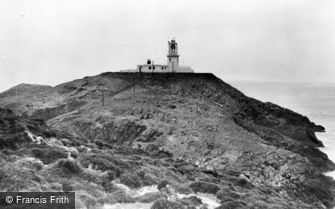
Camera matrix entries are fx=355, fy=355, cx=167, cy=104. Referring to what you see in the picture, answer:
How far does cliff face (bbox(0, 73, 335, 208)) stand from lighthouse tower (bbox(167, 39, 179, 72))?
694 cm

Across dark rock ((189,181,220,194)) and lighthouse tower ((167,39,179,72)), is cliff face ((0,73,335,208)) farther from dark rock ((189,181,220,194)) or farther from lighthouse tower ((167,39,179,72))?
lighthouse tower ((167,39,179,72))

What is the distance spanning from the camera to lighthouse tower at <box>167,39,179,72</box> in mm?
95125

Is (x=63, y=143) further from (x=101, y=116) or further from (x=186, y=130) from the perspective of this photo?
(x=101, y=116)

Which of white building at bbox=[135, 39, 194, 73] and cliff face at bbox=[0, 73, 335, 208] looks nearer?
cliff face at bbox=[0, 73, 335, 208]

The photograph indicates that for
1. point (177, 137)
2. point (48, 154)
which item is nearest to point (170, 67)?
point (177, 137)

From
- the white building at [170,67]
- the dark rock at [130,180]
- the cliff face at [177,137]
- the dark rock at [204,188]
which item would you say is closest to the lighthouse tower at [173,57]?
the white building at [170,67]

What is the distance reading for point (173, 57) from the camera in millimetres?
96438

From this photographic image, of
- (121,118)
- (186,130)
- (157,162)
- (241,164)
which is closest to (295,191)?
(241,164)

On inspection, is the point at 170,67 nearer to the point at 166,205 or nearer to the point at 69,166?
the point at 69,166

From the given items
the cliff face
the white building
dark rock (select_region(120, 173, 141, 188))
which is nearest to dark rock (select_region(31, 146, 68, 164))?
the cliff face

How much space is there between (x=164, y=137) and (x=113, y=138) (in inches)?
376

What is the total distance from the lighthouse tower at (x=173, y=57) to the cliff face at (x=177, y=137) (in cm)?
694

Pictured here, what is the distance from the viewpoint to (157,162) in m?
30.2

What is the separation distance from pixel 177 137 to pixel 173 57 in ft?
132
